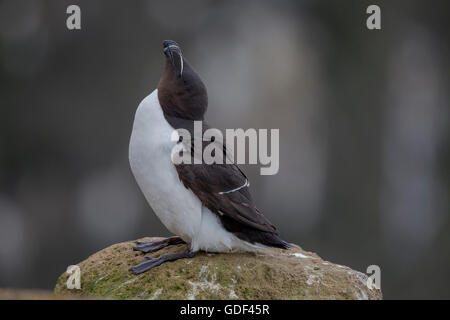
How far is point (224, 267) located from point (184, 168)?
737 mm

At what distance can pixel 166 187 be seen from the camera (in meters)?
4.32

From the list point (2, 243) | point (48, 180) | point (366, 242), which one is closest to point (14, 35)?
point (48, 180)

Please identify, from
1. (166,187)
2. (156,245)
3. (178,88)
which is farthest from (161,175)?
(156,245)

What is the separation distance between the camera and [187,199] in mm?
4363

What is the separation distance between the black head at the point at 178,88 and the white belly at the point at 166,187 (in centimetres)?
9

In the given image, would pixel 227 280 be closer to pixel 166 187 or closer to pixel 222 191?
pixel 222 191

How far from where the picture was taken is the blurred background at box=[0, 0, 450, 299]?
30.6ft

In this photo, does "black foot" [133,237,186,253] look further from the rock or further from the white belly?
the white belly

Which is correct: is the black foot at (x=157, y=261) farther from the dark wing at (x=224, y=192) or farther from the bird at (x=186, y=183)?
the dark wing at (x=224, y=192)

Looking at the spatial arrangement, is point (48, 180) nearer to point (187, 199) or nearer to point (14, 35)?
point (14, 35)

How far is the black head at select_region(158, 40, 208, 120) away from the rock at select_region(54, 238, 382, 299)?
3.43 feet

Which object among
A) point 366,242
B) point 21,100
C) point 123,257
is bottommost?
point 366,242

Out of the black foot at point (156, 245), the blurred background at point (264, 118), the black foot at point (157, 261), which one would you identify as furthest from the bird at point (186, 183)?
the blurred background at point (264, 118)

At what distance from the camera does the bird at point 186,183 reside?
4.34 metres
